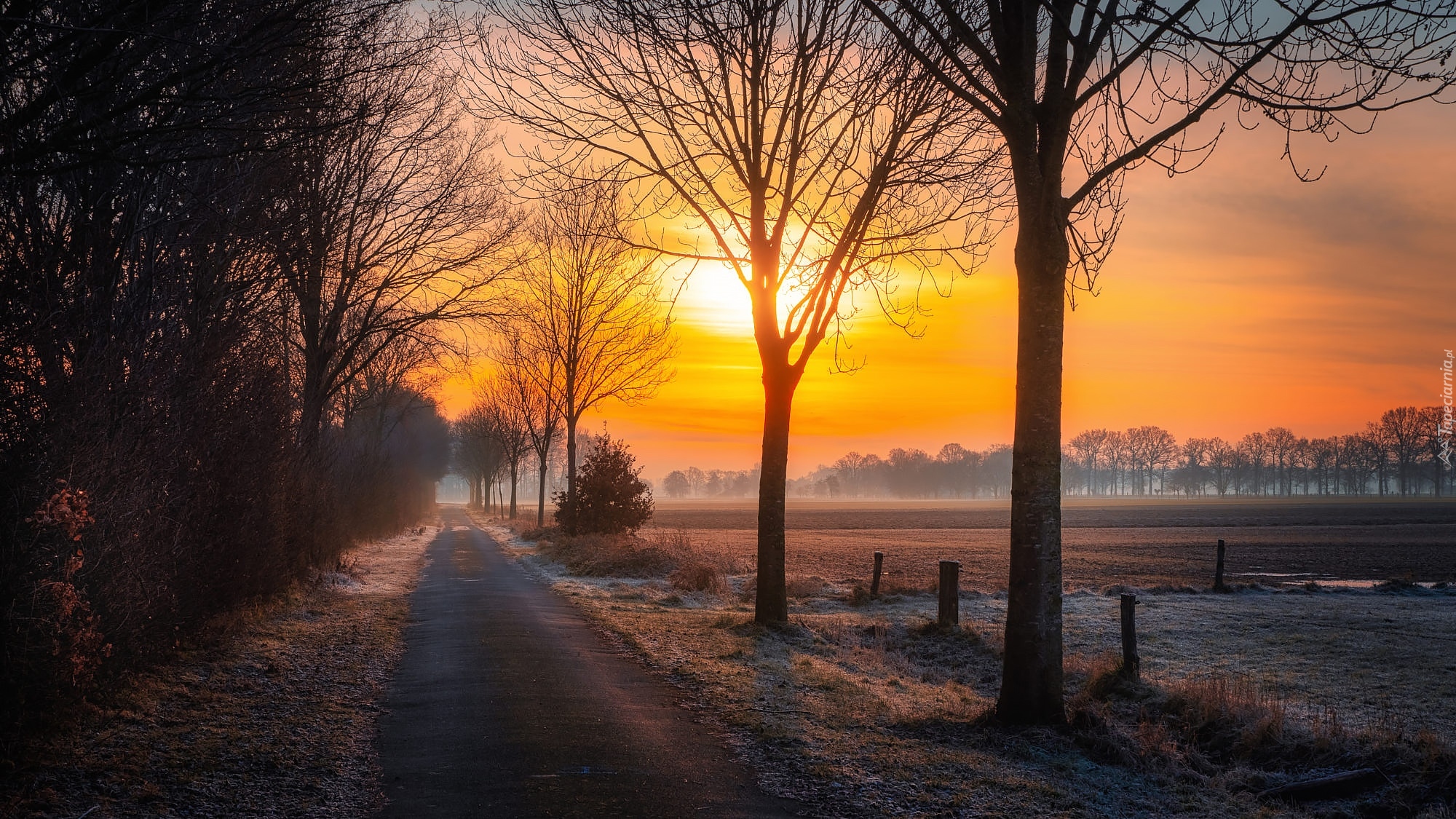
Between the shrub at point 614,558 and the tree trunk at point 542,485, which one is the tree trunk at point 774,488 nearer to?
the shrub at point 614,558

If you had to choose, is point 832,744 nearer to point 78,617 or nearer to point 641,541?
point 78,617

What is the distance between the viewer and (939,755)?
7312mm

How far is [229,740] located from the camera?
23.3ft

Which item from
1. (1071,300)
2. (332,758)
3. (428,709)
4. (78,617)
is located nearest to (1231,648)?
(1071,300)

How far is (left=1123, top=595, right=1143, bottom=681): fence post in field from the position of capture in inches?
486

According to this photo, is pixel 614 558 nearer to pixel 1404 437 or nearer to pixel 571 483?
pixel 571 483

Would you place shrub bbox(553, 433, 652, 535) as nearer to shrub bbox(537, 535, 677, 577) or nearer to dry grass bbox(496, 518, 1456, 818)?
shrub bbox(537, 535, 677, 577)

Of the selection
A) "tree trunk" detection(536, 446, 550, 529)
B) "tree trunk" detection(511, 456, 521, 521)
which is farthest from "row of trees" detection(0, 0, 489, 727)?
"tree trunk" detection(511, 456, 521, 521)

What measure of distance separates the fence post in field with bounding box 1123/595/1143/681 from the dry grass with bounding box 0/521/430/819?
384 inches

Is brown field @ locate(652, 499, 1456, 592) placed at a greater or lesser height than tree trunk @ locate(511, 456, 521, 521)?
lesser

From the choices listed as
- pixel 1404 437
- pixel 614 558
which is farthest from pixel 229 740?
pixel 1404 437

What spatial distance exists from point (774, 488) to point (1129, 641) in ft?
18.7

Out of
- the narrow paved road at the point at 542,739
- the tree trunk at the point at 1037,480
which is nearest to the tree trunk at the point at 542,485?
the narrow paved road at the point at 542,739

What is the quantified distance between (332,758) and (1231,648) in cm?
1531
